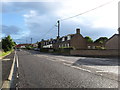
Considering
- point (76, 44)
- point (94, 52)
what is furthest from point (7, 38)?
point (94, 52)

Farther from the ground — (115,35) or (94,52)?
(115,35)

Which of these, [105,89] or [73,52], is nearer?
[105,89]

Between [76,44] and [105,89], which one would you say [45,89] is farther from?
[76,44]

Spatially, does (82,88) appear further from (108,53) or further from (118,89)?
(108,53)

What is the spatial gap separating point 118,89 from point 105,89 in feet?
1.50

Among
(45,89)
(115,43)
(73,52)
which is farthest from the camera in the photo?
(115,43)

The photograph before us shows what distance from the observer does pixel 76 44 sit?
5941 centimetres

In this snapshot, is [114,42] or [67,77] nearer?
[67,77]

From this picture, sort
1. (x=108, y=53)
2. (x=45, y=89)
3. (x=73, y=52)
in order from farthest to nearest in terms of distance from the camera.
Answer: (x=73, y=52) < (x=108, y=53) < (x=45, y=89)

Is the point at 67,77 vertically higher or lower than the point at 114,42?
lower

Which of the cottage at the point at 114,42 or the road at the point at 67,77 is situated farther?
the cottage at the point at 114,42

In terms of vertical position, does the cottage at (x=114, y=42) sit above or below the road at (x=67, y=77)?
above

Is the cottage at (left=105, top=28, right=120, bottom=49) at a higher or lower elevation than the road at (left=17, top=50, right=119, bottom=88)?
higher

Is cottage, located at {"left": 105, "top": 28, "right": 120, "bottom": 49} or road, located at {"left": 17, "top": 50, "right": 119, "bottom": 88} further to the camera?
cottage, located at {"left": 105, "top": 28, "right": 120, "bottom": 49}
